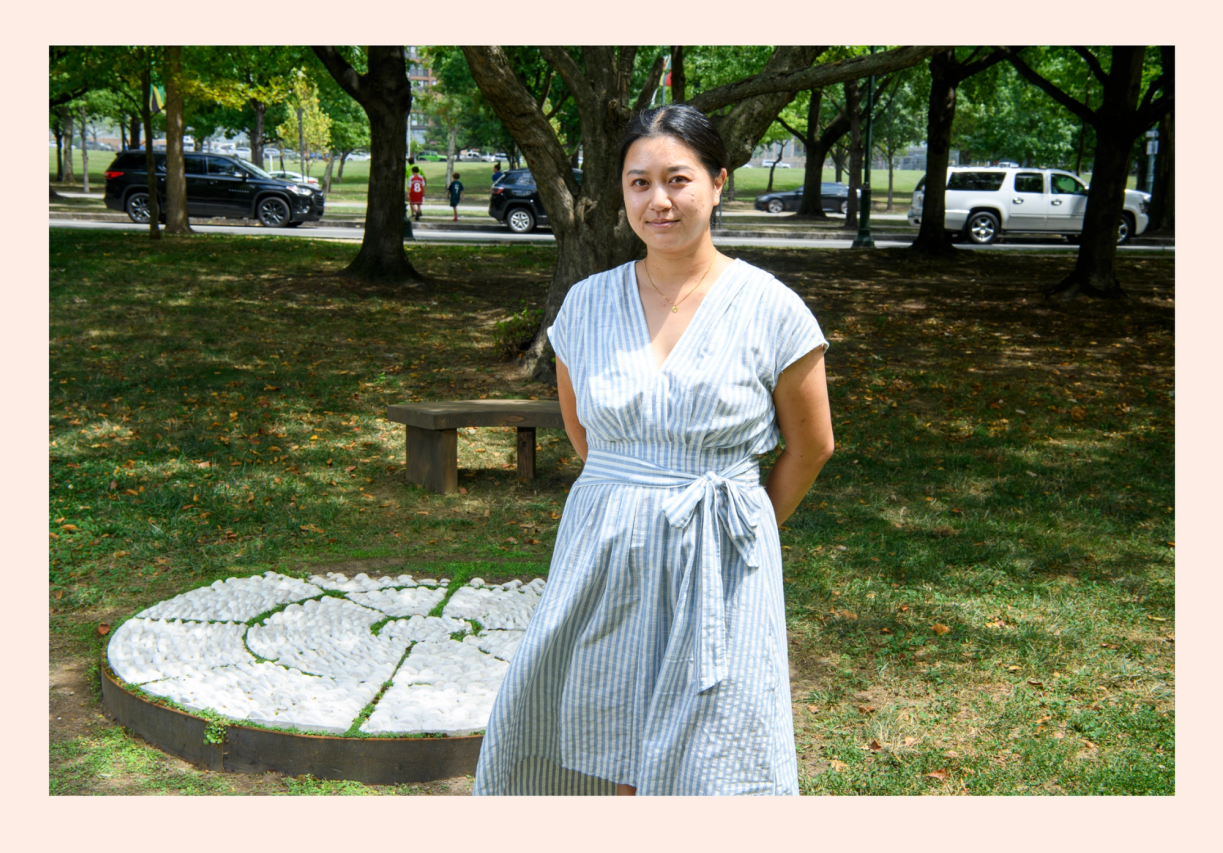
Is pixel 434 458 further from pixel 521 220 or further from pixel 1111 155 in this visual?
pixel 521 220

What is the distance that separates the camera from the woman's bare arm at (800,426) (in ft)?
7.73

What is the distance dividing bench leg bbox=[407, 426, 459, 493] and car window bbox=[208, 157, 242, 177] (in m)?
18.5

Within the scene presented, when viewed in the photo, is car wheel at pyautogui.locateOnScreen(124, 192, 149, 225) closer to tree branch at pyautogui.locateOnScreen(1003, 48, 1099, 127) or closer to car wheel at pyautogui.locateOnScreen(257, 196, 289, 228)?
car wheel at pyautogui.locateOnScreen(257, 196, 289, 228)

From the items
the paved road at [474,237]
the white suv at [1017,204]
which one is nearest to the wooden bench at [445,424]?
the paved road at [474,237]

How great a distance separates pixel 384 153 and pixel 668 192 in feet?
42.4

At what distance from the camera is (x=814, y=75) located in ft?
24.8

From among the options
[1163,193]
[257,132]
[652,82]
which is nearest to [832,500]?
[652,82]

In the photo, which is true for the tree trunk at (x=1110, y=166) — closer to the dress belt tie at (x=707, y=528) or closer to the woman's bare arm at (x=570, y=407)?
the woman's bare arm at (x=570, y=407)

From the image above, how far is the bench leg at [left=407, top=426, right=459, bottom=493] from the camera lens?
280 inches

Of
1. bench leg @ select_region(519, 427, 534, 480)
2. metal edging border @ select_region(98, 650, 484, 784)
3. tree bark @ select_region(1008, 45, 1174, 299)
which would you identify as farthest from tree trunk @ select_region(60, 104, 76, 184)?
metal edging border @ select_region(98, 650, 484, 784)

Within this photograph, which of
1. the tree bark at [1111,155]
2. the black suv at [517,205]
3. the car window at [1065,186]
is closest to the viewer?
the tree bark at [1111,155]

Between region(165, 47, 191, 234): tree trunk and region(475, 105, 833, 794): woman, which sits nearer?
region(475, 105, 833, 794): woman

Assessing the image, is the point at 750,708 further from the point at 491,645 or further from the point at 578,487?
the point at 491,645

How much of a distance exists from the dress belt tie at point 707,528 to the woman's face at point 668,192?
499mm
